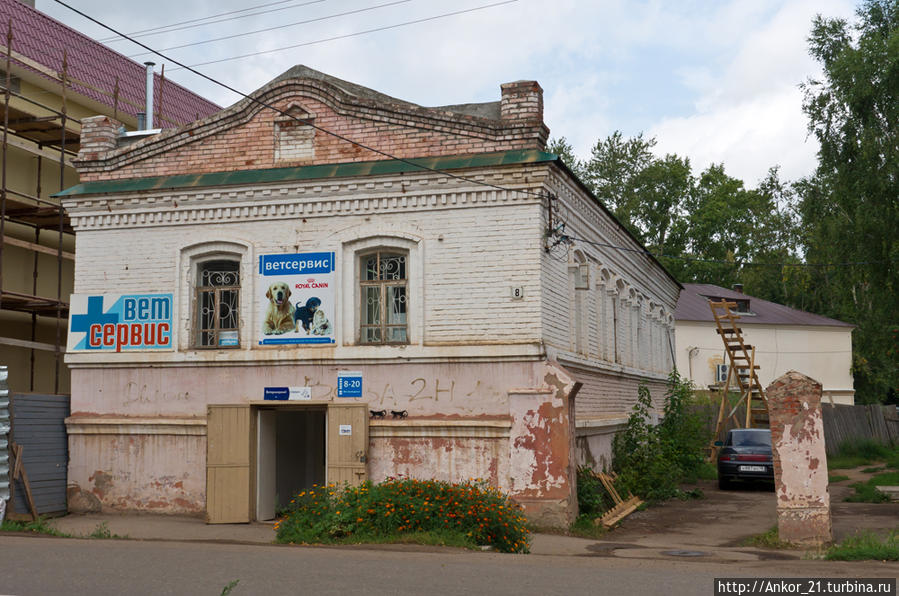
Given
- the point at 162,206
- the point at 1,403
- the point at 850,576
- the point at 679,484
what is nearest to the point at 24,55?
the point at 162,206

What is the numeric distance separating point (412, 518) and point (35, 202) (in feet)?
46.2

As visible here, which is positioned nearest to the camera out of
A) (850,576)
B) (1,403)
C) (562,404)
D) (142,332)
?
(850,576)

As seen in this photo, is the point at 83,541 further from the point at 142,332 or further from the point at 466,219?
the point at 466,219

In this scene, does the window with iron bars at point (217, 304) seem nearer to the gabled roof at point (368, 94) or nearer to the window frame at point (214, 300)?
the window frame at point (214, 300)

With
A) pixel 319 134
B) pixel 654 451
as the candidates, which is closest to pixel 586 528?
pixel 654 451

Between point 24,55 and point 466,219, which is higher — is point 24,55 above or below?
above

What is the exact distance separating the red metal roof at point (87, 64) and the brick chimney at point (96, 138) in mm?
5567

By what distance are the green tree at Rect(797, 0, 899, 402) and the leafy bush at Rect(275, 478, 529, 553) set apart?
14780 mm

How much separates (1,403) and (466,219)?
304 inches

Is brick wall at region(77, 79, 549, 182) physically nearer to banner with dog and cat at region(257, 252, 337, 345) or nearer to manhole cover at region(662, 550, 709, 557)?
banner with dog and cat at region(257, 252, 337, 345)

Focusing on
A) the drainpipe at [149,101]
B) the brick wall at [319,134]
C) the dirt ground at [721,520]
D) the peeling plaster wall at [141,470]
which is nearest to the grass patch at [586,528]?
the dirt ground at [721,520]

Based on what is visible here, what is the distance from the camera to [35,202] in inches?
858

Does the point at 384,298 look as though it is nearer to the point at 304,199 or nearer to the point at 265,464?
the point at 304,199

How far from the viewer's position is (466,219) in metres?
14.6
